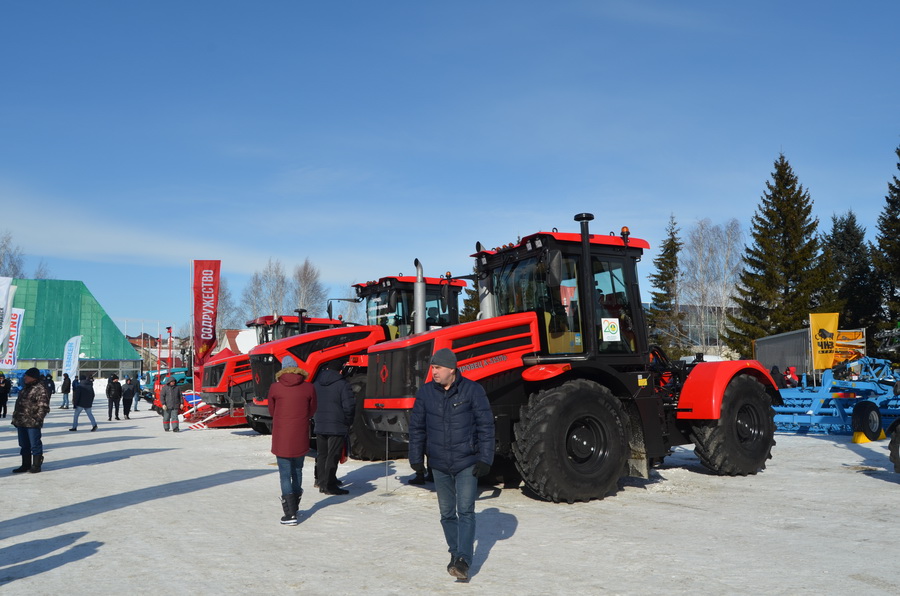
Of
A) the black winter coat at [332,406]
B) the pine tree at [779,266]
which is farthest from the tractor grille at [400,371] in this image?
the pine tree at [779,266]

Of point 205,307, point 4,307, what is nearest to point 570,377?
point 205,307

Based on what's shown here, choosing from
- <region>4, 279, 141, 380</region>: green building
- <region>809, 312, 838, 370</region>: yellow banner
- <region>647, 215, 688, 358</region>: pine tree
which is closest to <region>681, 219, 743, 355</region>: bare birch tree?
<region>647, 215, 688, 358</region>: pine tree

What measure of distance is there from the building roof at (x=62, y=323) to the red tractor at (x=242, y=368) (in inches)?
→ 2191

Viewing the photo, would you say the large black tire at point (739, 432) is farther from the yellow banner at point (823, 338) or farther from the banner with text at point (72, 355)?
the banner with text at point (72, 355)

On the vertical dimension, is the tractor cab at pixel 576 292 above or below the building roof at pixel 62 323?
below

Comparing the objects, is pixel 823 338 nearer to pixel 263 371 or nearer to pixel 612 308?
pixel 612 308

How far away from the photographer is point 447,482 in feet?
17.1

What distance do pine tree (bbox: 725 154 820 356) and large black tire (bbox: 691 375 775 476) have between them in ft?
88.1

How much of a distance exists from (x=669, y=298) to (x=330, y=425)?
40981mm

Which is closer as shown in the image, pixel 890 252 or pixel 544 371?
pixel 544 371

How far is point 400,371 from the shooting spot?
328 inches

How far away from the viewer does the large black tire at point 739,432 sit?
30.6 feet

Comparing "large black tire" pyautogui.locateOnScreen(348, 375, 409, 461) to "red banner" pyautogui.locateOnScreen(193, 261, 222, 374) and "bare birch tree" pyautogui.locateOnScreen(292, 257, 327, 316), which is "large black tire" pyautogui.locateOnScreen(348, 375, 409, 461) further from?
"bare birch tree" pyautogui.locateOnScreen(292, 257, 327, 316)

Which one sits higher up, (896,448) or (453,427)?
(453,427)
